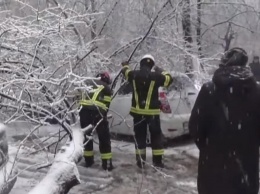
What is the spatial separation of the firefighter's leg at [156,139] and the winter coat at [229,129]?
12.7ft

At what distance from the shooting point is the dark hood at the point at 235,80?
12.6ft

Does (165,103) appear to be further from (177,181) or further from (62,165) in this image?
(62,165)

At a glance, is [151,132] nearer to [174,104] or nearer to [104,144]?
[104,144]

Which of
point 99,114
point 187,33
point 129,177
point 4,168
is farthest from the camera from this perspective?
point 187,33

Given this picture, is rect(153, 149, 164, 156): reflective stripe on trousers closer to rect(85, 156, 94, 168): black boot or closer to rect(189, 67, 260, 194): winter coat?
rect(85, 156, 94, 168): black boot

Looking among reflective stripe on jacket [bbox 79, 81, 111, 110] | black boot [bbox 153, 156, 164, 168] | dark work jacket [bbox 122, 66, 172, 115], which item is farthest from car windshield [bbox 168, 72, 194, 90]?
reflective stripe on jacket [bbox 79, 81, 111, 110]

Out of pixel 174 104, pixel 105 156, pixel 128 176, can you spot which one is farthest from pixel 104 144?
pixel 174 104

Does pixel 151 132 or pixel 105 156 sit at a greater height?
pixel 151 132

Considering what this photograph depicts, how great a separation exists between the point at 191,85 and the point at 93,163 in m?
2.50

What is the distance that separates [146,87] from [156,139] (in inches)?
32.9

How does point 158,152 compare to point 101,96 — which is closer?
point 101,96

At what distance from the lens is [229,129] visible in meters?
3.93

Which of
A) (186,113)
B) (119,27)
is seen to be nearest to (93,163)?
(186,113)

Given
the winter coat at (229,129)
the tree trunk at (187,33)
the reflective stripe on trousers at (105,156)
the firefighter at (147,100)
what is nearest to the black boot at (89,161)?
→ the reflective stripe on trousers at (105,156)
